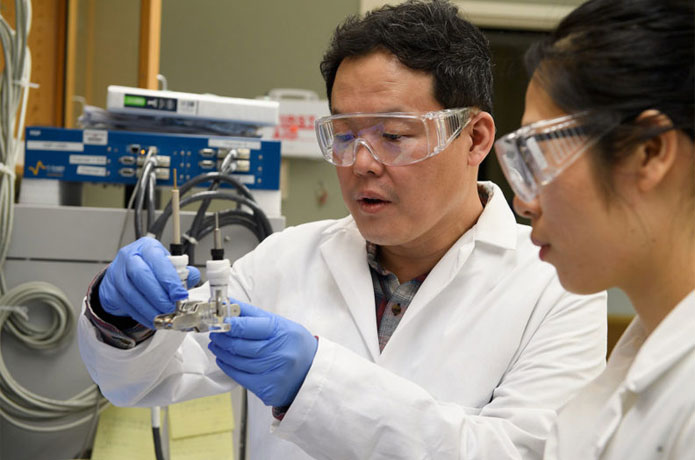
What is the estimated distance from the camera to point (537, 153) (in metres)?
0.77

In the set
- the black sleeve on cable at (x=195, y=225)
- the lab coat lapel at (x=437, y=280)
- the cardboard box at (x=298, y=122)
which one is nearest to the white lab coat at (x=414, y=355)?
the lab coat lapel at (x=437, y=280)

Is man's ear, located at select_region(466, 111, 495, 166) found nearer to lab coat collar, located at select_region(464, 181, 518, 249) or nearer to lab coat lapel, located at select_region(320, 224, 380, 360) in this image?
lab coat collar, located at select_region(464, 181, 518, 249)

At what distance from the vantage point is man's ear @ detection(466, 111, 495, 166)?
129 centimetres

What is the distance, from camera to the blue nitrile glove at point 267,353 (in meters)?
0.97

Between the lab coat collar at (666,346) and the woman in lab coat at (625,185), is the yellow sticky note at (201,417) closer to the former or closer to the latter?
the woman in lab coat at (625,185)

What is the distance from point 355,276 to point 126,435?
27.0 inches

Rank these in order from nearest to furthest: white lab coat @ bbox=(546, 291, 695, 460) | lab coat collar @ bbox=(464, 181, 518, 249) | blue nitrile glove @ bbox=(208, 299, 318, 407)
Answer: white lab coat @ bbox=(546, 291, 695, 460)
blue nitrile glove @ bbox=(208, 299, 318, 407)
lab coat collar @ bbox=(464, 181, 518, 249)

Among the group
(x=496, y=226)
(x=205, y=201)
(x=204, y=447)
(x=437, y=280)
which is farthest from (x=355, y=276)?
(x=204, y=447)

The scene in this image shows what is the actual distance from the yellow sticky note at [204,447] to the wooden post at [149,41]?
1.02 metres

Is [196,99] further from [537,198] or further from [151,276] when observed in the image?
[537,198]

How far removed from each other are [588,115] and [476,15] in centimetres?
334

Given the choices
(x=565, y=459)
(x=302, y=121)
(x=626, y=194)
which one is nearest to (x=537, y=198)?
(x=626, y=194)

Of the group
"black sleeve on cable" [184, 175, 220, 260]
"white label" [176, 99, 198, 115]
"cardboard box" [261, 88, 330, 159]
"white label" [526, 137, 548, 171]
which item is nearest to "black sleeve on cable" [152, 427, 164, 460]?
"black sleeve on cable" [184, 175, 220, 260]

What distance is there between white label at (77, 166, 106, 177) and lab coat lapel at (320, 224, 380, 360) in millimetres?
656
